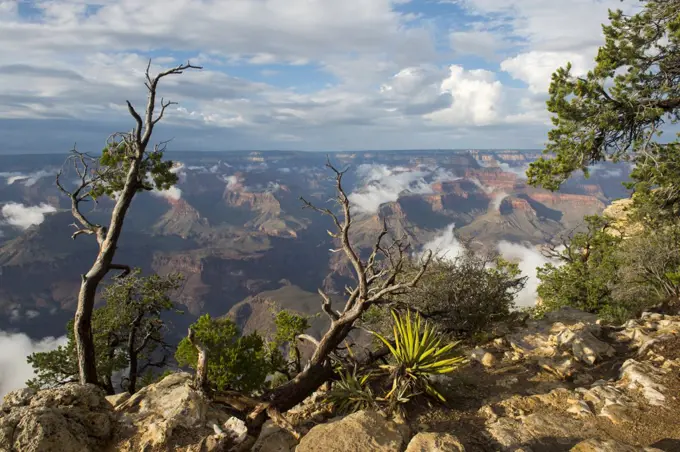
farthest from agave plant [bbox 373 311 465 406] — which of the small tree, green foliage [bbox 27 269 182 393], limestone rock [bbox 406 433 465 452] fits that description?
the small tree

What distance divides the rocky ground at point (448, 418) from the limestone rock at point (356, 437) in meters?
A: 0.01

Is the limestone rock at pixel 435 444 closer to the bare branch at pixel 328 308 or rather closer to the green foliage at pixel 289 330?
the bare branch at pixel 328 308

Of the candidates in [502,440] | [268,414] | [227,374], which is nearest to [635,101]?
[502,440]

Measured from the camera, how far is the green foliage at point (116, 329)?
1450 cm

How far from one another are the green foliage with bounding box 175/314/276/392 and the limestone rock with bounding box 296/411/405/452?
4.19 meters

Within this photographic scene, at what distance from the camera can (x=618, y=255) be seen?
19.7 meters

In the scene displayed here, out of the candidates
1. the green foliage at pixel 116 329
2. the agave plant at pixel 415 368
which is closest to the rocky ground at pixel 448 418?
the agave plant at pixel 415 368

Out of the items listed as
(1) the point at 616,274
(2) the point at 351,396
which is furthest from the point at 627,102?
(1) the point at 616,274

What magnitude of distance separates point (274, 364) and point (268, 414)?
228 inches

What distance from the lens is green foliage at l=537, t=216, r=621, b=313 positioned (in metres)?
21.6

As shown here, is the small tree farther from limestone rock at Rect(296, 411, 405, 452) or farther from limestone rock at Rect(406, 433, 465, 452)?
limestone rock at Rect(296, 411, 405, 452)

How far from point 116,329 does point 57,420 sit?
12.0m

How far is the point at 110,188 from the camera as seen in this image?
1171cm

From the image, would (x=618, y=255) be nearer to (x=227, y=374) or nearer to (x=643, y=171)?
(x=643, y=171)
